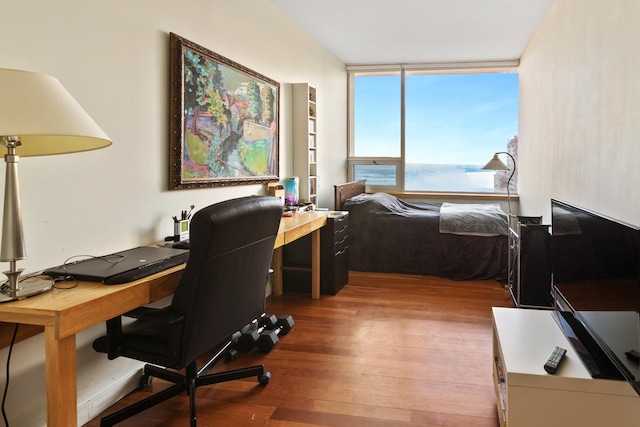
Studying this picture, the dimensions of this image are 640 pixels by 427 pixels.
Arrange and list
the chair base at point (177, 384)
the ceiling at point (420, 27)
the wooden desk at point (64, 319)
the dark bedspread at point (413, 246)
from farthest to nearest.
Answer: the dark bedspread at point (413, 246)
the ceiling at point (420, 27)
the chair base at point (177, 384)
the wooden desk at point (64, 319)

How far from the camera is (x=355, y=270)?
489cm

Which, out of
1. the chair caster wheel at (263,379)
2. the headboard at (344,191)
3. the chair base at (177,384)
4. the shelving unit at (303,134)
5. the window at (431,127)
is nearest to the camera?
the chair base at (177,384)

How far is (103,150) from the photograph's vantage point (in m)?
2.07

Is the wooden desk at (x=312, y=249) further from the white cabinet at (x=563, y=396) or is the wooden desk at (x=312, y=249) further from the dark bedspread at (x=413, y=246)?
the white cabinet at (x=563, y=396)

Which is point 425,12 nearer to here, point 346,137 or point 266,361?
point 346,137

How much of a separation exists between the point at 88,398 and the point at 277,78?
285 centimetres

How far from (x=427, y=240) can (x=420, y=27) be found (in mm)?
2175

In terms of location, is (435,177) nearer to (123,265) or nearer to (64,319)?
(123,265)

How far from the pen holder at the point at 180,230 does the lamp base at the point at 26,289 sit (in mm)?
836

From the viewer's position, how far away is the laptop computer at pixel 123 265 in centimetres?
166

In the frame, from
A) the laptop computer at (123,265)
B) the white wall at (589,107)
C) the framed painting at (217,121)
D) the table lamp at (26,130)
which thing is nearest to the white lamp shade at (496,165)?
the white wall at (589,107)

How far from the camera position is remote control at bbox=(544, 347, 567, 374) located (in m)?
1.56

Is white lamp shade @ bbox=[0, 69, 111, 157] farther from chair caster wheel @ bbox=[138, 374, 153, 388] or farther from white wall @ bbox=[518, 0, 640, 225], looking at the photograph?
white wall @ bbox=[518, 0, 640, 225]

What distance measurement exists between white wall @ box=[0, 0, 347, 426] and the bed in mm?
2202
